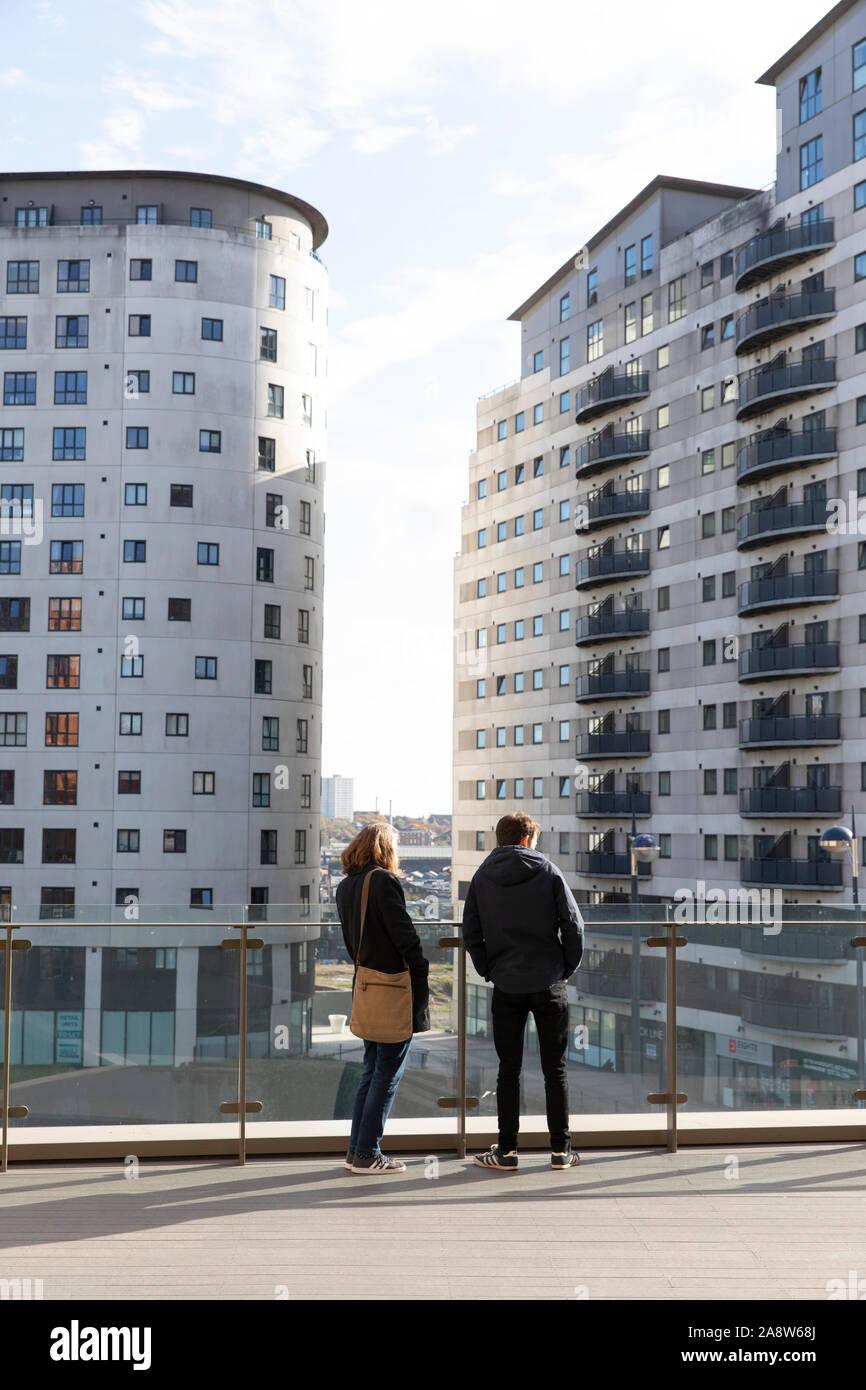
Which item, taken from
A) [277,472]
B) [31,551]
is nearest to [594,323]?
[277,472]

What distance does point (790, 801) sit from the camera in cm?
5116

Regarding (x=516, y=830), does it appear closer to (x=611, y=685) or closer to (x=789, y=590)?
(x=789, y=590)

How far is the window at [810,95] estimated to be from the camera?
5291cm

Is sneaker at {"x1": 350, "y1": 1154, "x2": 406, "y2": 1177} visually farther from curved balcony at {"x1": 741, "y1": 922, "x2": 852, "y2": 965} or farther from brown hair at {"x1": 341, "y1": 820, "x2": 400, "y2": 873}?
curved balcony at {"x1": 741, "y1": 922, "x2": 852, "y2": 965}

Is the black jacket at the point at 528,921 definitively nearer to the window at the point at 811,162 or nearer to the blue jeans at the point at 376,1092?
the blue jeans at the point at 376,1092

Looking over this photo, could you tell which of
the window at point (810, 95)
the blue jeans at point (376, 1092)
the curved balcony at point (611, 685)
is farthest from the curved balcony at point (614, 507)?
the blue jeans at point (376, 1092)

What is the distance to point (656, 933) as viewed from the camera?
27.1 ft

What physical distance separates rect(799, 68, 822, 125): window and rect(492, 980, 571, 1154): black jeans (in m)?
54.4

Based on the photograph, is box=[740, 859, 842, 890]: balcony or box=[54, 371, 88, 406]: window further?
box=[54, 371, 88, 406]: window

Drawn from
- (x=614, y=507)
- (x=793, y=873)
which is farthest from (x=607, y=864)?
(x=614, y=507)

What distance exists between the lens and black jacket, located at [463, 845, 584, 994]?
721 centimetres

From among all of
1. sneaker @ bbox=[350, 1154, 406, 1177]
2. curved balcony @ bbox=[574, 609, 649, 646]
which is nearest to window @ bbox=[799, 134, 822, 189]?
curved balcony @ bbox=[574, 609, 649, 646]

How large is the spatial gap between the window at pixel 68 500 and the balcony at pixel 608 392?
26.4 m
